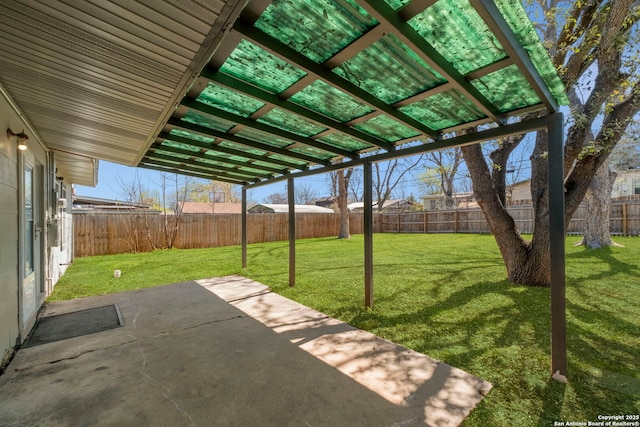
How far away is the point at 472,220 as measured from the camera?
642 inches

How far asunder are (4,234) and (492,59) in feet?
13.6

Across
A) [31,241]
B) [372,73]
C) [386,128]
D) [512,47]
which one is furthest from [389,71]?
[31,241]

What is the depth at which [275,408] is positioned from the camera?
1.88 m

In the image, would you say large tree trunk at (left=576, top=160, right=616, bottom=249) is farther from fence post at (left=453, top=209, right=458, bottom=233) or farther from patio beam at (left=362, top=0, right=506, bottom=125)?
patio beam at (left=362, top=0, right=506, bottom=125)

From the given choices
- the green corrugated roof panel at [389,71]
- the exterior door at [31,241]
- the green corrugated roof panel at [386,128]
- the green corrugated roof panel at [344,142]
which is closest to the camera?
the green corrugated roof panel at [389,71]

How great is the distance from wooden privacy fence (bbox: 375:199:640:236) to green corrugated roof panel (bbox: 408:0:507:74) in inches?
508

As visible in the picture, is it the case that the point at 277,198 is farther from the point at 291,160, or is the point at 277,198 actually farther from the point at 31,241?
the point at 31,241

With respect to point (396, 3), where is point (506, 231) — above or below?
below

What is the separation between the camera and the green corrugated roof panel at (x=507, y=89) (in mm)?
2092

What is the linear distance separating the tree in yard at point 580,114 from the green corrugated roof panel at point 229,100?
12.5ft

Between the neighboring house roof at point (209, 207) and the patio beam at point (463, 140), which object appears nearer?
the patio beam at point (463, 140)

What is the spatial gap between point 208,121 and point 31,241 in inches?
113

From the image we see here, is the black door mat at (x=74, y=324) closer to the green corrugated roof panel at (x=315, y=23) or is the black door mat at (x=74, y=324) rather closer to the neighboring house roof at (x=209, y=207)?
the green corrugated roof panel at (x=315, y=23)

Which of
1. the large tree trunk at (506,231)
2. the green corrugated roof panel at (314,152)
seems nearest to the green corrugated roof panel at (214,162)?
the green corrugated roof panel at (314,152)
